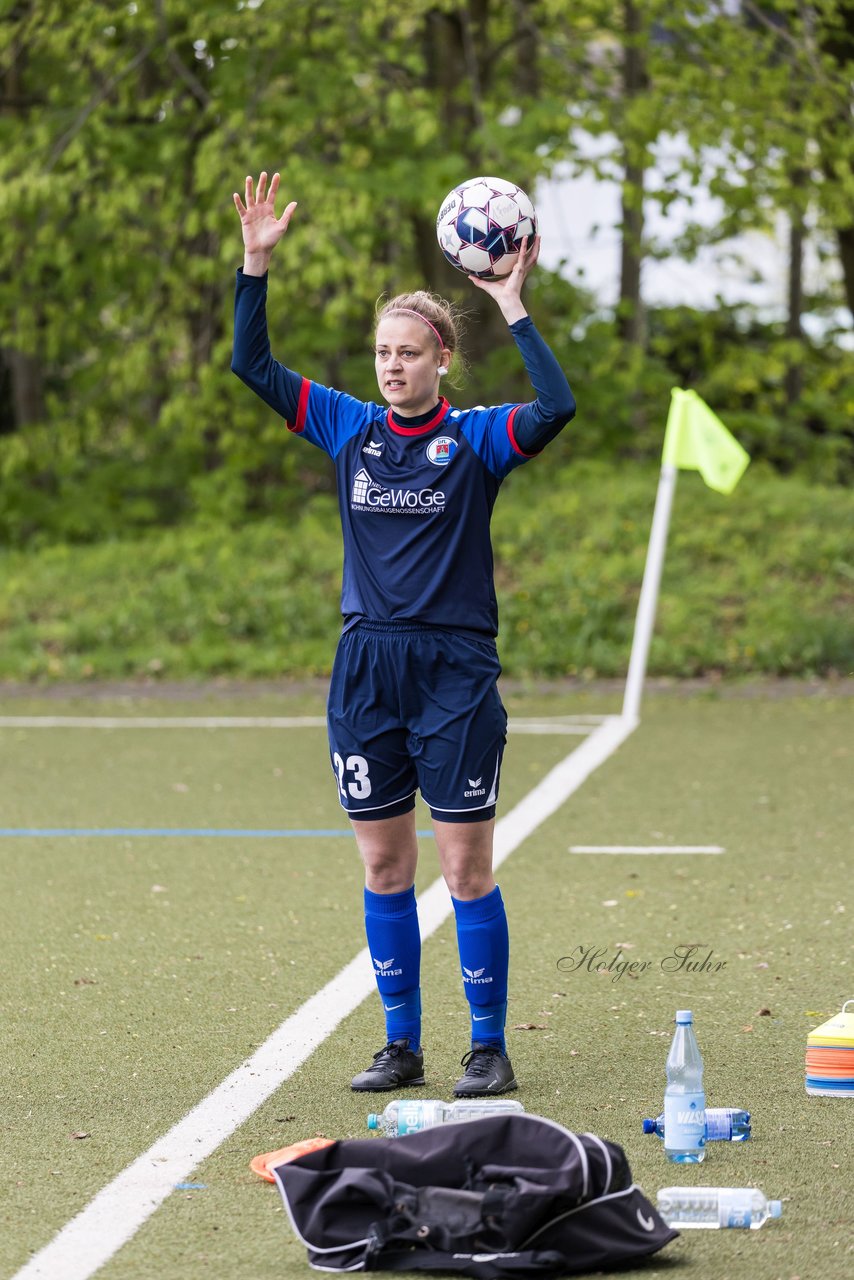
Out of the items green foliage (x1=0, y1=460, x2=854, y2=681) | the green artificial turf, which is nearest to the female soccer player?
the green artificial turf

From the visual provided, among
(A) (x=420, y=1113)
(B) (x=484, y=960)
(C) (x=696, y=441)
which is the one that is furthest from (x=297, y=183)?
(A) (x=420, y=1113)

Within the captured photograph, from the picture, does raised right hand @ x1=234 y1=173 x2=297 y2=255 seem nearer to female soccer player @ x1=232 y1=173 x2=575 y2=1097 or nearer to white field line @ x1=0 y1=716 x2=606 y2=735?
female soccer player @ x1=232 y1=173 x2=575 y2=1097

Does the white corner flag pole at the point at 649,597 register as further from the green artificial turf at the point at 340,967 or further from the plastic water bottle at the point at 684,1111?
the plastic water bottle at the point at 684,1111

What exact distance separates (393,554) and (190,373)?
40.9 ft

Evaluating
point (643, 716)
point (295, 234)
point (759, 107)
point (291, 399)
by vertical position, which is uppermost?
point (759, 107)

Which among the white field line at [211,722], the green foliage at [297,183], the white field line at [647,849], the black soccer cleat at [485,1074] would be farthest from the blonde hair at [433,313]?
the green foliage at [297,183]

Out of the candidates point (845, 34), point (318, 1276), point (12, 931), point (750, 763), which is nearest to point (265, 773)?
point (750, 763)

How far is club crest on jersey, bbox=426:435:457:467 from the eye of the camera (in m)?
4.48

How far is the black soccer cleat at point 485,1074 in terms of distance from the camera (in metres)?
4.48

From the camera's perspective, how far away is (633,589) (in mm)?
13914

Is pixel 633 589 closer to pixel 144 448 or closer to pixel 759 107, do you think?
pixel 759 107

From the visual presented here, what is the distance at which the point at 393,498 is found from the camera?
14.7ft

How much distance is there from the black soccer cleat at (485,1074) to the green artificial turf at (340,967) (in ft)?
0.30

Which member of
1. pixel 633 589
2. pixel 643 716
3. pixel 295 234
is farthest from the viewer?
pixel 295 234
